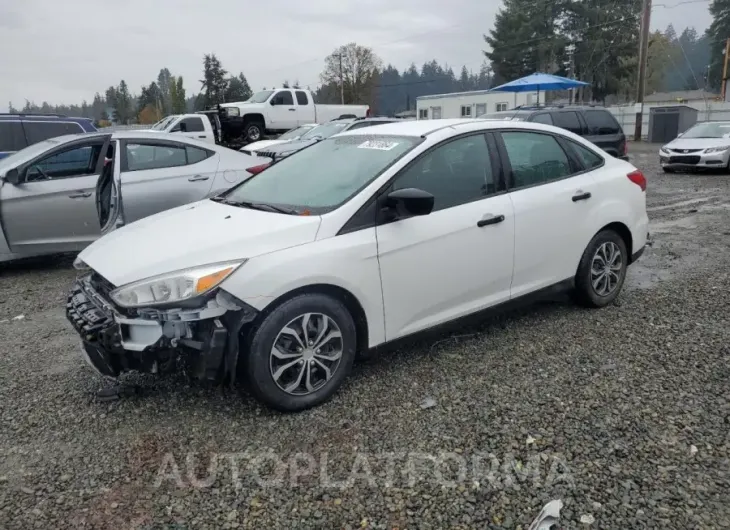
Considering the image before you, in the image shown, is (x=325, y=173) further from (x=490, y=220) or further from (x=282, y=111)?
(x=282, y=111)

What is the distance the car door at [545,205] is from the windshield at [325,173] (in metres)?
0.87

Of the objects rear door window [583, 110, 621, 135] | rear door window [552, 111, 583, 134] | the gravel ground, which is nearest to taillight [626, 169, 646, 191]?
the gravel ground

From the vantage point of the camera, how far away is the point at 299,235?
322 cm

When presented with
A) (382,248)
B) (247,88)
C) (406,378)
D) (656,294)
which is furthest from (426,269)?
(247,88)

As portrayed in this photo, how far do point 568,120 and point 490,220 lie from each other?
1001 cm

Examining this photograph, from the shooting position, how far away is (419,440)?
3.00m

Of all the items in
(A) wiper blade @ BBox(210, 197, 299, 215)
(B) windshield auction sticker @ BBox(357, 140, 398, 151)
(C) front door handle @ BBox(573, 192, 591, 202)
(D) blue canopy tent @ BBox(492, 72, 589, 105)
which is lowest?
(C) front door handle @ BBox(573, 192, 591, 202)

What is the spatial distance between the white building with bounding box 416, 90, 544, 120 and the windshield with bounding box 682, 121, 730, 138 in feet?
69.0

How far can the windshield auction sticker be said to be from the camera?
3.90 metres

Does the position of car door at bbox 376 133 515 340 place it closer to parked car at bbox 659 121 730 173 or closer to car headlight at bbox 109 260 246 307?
car headlight at bbox 109 260 246 307

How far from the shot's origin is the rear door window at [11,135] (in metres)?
10.9

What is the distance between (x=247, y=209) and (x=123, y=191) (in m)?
3.08

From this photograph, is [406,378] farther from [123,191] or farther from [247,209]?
[123,191]

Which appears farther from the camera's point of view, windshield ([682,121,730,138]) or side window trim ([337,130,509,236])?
windshield ([682,121,730,138])
